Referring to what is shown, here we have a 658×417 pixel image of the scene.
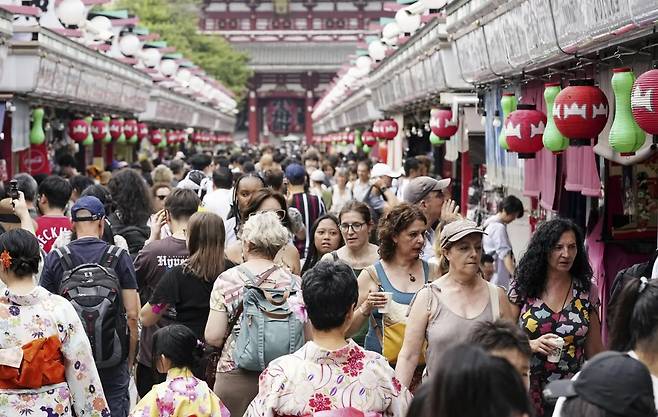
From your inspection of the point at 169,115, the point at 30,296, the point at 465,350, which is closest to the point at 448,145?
the point at 30,296

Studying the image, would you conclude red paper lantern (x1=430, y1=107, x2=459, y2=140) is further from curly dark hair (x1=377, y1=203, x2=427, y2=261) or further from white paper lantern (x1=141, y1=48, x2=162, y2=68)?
white paper lantern (x1=141, y1=48, x2=162, y2=68)

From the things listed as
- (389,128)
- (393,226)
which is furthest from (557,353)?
(389,128)

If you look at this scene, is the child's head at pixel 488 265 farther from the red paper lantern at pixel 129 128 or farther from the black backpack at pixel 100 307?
the red paper lantern at pixel 129 128

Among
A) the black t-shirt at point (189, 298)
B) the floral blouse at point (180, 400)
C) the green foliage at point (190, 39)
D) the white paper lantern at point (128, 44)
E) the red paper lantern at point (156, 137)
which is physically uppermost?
the green foliage at point (190, 39)

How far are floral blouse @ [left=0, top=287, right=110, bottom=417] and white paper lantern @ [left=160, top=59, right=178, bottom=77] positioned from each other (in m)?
29.7

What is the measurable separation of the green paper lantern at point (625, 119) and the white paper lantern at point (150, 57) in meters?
25.3

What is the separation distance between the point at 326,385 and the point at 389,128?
20979 millimetres

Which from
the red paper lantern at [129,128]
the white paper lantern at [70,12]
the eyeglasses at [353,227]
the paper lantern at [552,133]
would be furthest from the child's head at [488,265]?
the red paper lantern at [129,128]

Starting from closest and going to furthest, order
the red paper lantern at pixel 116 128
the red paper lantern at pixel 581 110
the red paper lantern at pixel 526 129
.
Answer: the red paper lantern at pixel 581 110
the red paper lantern at pixel 526 129
the red paper lantern at pixel 116 128

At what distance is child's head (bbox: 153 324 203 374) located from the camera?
624 centimetres

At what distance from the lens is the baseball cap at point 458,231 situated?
20.7ft

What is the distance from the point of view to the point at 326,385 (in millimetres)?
5273

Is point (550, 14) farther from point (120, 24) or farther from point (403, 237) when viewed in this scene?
point (120, 24)

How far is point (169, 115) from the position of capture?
39406 mm
